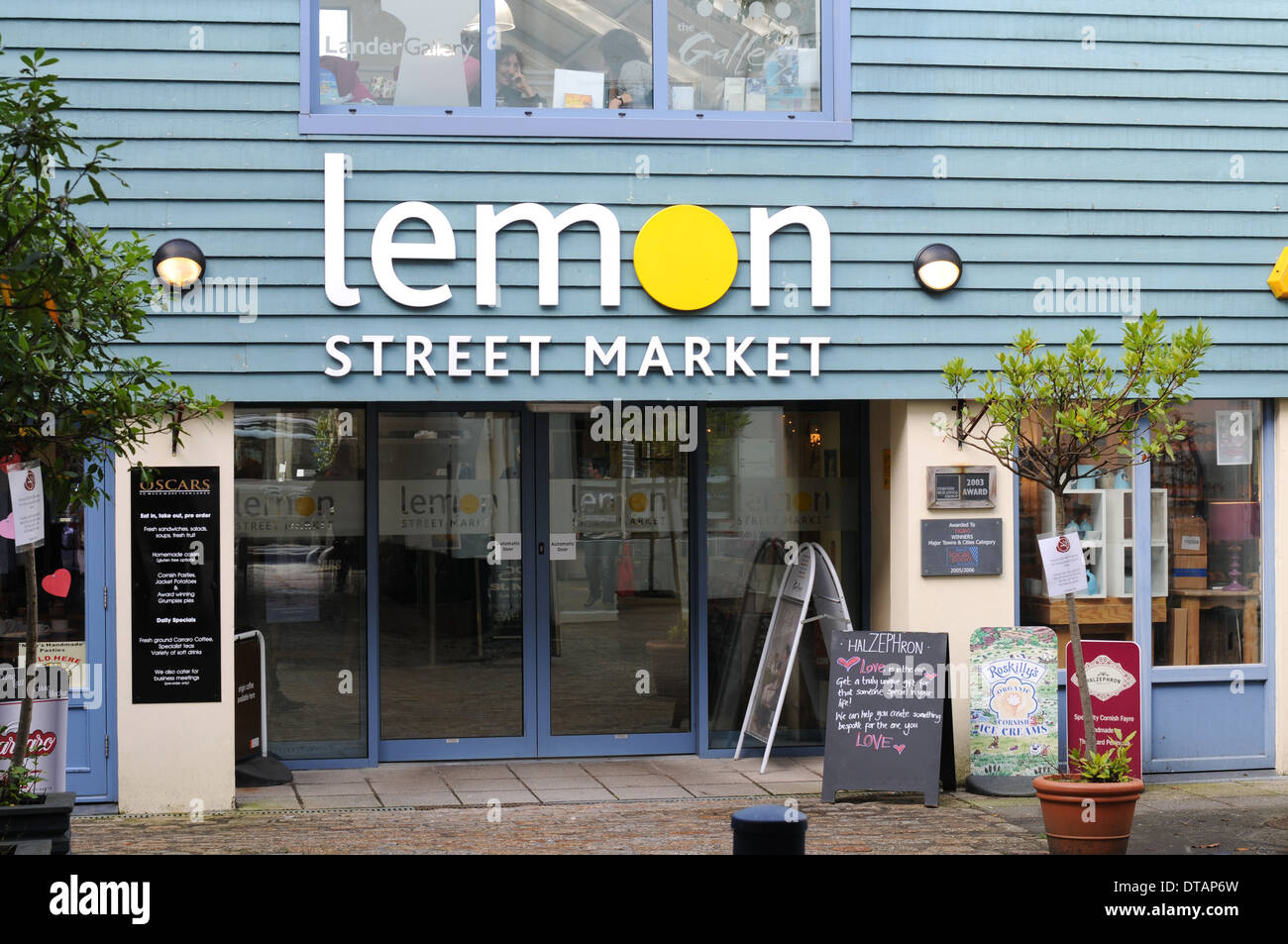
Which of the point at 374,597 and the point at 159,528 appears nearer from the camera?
the point at 159,528

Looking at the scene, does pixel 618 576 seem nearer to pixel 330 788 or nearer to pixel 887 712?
pixel 887 712

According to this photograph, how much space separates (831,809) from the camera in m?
7.97

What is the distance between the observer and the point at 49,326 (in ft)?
15.8

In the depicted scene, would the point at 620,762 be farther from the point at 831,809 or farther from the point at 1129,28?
the point at 1129,28

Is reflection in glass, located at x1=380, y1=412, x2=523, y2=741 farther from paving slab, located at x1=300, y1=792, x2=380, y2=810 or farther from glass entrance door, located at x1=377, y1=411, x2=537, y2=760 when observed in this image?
paving slab, located at x1=300, y1=792, x2=380, y2=810

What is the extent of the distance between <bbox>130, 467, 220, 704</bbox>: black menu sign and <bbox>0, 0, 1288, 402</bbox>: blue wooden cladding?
2.08 ft

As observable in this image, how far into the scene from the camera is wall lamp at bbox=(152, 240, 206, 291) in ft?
25.9

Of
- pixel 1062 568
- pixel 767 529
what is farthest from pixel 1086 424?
pixel 767 529

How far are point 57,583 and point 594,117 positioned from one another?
4.14 metres

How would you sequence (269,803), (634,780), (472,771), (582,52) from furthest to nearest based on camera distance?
(472,771), (634,780), (582,52), (269,803)

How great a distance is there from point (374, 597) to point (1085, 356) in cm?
488

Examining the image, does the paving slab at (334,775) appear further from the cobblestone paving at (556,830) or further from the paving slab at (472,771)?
the cobblestone paving at (556,830)

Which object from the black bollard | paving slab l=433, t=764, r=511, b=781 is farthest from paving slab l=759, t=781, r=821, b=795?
the black bollard
